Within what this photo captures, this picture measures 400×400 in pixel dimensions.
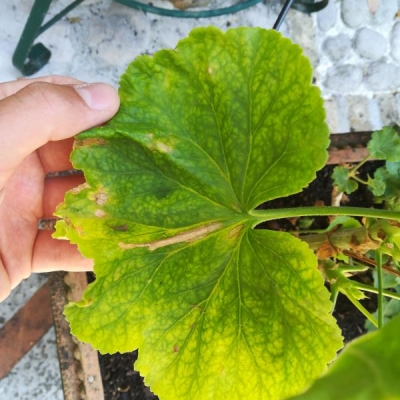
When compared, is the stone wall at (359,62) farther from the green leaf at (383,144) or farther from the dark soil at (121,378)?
the dark soil at (121,378)

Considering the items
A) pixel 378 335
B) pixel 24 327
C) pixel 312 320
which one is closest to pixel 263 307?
pixel 312 320

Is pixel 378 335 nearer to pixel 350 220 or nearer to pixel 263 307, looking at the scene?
pixel 263 307

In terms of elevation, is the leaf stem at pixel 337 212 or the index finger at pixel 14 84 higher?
the index finger at pixel 14 84

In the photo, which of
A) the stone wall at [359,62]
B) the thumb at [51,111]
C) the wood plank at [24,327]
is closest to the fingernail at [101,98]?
the thumb at [51,111]

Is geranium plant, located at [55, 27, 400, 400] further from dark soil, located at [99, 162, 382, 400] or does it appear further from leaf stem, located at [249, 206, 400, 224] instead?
dark soil, located at [99, 162, 382, 400]

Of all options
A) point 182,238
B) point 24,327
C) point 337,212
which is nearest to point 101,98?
point 182,238

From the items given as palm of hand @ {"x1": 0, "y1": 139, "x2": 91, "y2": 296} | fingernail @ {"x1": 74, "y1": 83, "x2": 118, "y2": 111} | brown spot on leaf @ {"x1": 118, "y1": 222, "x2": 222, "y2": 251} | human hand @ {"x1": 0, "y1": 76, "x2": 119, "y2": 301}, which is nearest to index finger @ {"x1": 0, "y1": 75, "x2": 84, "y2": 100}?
human hand @ {"x1": 0, "y1": 76, "x2": 119, "y2": 301}
